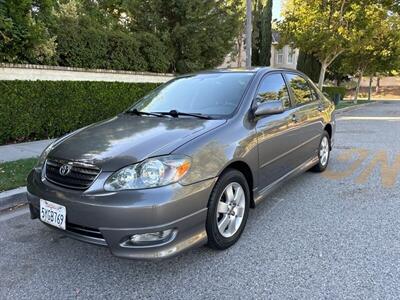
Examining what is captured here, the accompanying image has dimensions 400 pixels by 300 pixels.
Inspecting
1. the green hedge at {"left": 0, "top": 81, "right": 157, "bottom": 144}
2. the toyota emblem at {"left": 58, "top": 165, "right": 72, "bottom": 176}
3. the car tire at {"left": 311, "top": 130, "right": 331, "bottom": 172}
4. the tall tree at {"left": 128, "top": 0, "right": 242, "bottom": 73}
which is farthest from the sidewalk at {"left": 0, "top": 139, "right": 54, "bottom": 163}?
the tall tree at {"left": 128, "top": 0, "right": 242, "bottom": 73}

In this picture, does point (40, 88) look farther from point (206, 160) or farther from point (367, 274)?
point (367, 274)

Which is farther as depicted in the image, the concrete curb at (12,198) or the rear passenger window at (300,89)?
the rear passenger window at (300,89)

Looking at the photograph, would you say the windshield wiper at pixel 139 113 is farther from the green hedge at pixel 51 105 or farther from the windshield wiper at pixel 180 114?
the green hedge at pixel 51 105

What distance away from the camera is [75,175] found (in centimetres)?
288

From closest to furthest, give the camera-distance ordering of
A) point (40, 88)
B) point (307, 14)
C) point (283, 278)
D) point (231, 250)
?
1. point (283, 278)
2. point (231, 250)
3. point (40, 88)
4. point (307, 14)

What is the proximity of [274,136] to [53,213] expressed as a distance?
2.30m

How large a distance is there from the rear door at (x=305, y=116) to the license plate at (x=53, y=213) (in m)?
2.81

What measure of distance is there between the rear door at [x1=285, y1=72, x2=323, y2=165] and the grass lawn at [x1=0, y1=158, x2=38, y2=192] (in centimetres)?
363

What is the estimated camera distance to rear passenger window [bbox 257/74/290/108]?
4004 millimetres

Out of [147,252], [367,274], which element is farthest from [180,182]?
[367,274]

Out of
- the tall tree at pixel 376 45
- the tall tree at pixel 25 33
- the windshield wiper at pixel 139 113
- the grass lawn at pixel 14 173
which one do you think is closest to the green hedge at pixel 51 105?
the tall tree at pixel 25 33

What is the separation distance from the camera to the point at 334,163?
667cm

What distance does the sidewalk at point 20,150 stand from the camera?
6.56m

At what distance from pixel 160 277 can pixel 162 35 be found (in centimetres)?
1153
